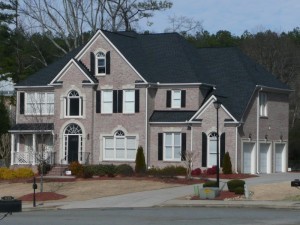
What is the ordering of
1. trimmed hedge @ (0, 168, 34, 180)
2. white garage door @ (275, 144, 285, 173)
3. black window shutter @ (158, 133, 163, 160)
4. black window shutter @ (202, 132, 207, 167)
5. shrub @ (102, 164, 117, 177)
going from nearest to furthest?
1. shrub @ (102, 164, 117, 177)
2. trimmed hedge @ (0, 168, 34, 180)
3. black window shutter @ (202, 132, 207, 167)
4. black window shutter @ (158, 133, 163, 160)
5. white garage door @ (275, 144, 285, 173)

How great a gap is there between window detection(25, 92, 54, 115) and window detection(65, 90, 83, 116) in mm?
2097

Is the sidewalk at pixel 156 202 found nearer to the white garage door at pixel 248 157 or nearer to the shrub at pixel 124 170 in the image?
the shrub at pixel 124 170

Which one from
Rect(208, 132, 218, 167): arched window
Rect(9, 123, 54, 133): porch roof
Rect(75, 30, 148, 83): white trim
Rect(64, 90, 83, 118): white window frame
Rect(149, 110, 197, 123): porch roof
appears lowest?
Rect(208, 132, 218, 167): arched window

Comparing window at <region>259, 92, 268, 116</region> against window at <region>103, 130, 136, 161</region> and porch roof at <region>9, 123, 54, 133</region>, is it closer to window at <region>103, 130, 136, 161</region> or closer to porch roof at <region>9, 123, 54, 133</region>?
window at <region>103, 130, 136, 161</region>

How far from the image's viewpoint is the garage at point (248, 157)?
6400 cm

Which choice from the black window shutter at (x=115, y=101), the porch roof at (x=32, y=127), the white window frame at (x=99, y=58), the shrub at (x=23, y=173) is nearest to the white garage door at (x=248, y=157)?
the black window shutter at (x=115, y=101)

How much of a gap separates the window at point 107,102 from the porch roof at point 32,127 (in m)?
4.38

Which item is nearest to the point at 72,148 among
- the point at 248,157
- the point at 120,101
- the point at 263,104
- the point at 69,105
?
the point at 69,105

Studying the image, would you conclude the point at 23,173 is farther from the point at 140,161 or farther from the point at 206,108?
the point at 206,108

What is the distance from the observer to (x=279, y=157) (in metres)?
69.1

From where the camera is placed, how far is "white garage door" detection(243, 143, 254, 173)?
6400 cm

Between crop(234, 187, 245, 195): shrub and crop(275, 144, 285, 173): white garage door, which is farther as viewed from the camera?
crop(275, 144, 285, 173): white garage door

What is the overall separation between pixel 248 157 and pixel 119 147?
9549 mm

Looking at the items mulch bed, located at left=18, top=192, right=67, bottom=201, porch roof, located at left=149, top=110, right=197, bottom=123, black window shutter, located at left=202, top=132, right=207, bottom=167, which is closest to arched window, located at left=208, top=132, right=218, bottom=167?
black window shutter, located at left=202, top=132, right=207, bottom=167
